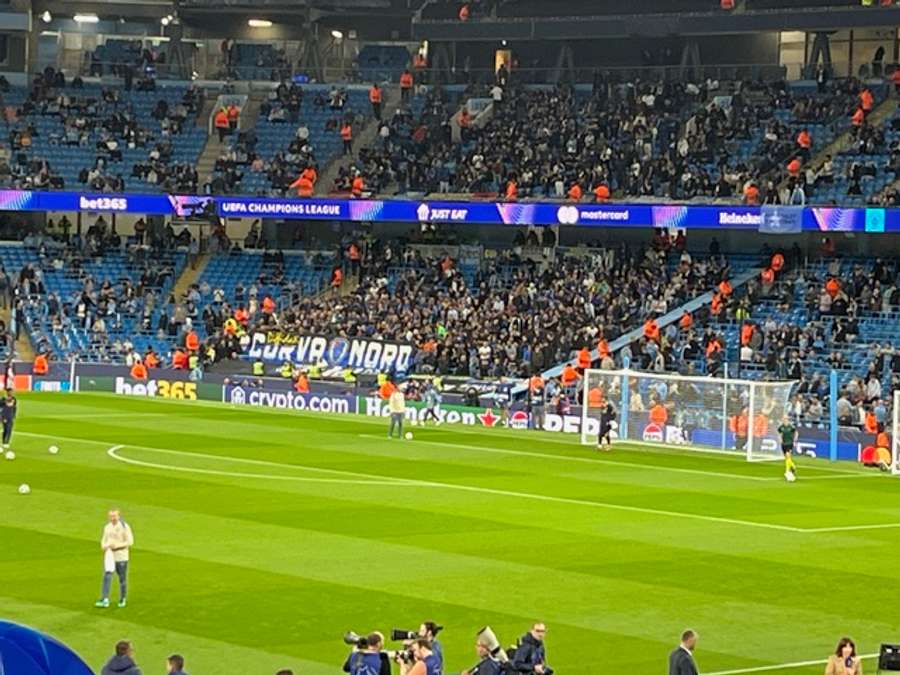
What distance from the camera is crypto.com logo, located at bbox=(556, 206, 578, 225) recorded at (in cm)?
6600

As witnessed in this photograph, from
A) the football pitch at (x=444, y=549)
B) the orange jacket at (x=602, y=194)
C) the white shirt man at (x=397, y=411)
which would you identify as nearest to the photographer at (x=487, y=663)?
the football pitch at (x=444, y=549)

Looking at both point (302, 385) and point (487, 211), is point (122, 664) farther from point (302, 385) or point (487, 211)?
point (487, 211)

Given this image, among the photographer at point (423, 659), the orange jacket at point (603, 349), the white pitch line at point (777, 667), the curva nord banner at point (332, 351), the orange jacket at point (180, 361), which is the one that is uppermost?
the orange jacket at point (603, 349)

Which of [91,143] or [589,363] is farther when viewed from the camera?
[91,143]

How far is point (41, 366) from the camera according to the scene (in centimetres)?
6588

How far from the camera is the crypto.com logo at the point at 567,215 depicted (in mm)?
66000

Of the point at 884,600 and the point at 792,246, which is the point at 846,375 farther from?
the point at 884,600

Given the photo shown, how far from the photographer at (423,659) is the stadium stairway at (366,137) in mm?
57254

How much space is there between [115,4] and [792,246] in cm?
3304

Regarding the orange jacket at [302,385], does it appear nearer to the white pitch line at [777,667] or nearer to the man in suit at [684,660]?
the white pitch line at [777,667]

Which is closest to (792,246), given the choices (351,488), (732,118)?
(732,118)

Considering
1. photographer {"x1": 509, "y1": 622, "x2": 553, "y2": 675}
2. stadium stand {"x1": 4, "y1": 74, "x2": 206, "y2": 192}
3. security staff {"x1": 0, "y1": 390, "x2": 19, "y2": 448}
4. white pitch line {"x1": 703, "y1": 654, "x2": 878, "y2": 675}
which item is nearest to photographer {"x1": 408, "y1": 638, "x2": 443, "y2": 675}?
photographer {"x1": 509, "y1": 622, "x2": 553, "y2": 675}

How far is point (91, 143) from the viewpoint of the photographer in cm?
7669

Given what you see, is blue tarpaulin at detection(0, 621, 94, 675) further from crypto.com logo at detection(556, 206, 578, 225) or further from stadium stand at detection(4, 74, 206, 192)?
stadium stand at detection(4, 74, 206, 192)
